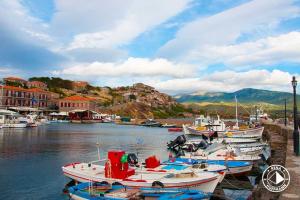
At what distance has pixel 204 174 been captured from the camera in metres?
21.8

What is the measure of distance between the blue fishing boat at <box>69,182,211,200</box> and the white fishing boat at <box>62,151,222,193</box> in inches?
20.8

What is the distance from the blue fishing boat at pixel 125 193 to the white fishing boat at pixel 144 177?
0.53 meters

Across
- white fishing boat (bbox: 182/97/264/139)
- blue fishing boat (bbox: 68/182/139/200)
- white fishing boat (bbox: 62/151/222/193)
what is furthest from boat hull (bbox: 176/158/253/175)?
white fishing boat (bbox: 182/97/264/139)

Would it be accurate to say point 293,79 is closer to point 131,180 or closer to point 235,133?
point 131,180

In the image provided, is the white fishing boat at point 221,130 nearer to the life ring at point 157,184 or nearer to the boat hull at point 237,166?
the boat hull at point 237,166

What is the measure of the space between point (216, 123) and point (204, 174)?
208ft

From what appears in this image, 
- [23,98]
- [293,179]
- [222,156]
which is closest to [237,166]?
[222,156]

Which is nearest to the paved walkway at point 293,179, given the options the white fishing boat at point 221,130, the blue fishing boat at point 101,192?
the blue fishing boat at point 101,192

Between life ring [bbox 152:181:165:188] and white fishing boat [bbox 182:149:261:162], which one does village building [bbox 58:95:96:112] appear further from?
life ring [bbox 152:181:165:188]

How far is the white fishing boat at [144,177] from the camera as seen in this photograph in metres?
20.2

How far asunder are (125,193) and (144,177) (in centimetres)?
258

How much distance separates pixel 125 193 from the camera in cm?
1945

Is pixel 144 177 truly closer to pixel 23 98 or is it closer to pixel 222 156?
pixel 222 156

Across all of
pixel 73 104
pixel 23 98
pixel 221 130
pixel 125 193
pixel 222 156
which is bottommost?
pixel 125 193
